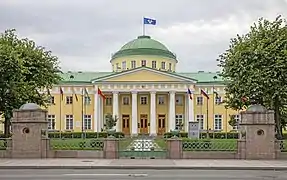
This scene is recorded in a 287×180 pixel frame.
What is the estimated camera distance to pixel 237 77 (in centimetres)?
3275

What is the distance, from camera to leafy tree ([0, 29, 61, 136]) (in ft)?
103

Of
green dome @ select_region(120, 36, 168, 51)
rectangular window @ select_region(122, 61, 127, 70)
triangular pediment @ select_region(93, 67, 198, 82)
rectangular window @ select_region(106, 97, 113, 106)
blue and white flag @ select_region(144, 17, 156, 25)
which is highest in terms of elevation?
blue and white flag @ select_region(144, 17, 156, 25)

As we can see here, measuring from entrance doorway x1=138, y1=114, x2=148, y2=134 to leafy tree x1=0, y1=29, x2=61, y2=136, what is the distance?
3510 cm

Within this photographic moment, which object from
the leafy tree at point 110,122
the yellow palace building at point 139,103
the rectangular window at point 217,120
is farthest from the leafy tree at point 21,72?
the rectangular window at point 217,120

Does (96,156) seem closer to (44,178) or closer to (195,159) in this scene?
(195,159)

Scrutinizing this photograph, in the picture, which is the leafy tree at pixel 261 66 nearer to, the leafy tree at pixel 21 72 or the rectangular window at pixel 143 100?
the leafy tree at pixel 21 72

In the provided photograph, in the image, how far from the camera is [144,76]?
242 ft

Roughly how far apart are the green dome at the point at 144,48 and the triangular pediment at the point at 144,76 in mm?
8958

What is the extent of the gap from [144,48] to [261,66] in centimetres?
5203

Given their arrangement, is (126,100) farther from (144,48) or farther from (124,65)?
(144,48)

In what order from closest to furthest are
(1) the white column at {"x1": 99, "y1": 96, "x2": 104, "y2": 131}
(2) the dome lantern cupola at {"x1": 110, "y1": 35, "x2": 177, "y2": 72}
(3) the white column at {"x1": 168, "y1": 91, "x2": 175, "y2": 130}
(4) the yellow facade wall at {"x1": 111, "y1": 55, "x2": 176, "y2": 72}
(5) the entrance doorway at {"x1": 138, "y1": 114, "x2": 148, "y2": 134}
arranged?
(3) the white column at {"x1": 168, "y1": 91, "x2": 175, "y2": 130} → (1) the white column at {"x1": 99, "y1": 96, "x2": 104, "y2": 131} → (5) the entrance doorway at {"x1": 138, "y1": 114, "x2": 148, "y2": 134} → (4) the yellow facade wall at {"x1": 111, "y1": 55, "x2": 176, "y2": 72} → (2) the dome lantern cupola at {"x1": 110, "y1": 35, "x2": 177, "y2": 72}

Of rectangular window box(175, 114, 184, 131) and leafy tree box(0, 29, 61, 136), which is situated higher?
leafy tree box(0, 29, 61, 136)

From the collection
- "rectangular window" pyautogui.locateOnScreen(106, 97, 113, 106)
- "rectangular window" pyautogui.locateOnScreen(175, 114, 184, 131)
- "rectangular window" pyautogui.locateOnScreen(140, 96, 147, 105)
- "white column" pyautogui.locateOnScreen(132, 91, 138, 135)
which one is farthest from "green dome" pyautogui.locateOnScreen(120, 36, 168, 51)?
"rectangular window" pyautogui.locateOnScreen(175, 114, 184, 131)

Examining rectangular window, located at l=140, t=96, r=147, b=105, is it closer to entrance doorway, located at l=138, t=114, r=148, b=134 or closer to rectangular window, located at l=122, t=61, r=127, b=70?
entrance doorway, located at l=138, t=114, r=148, b=134
